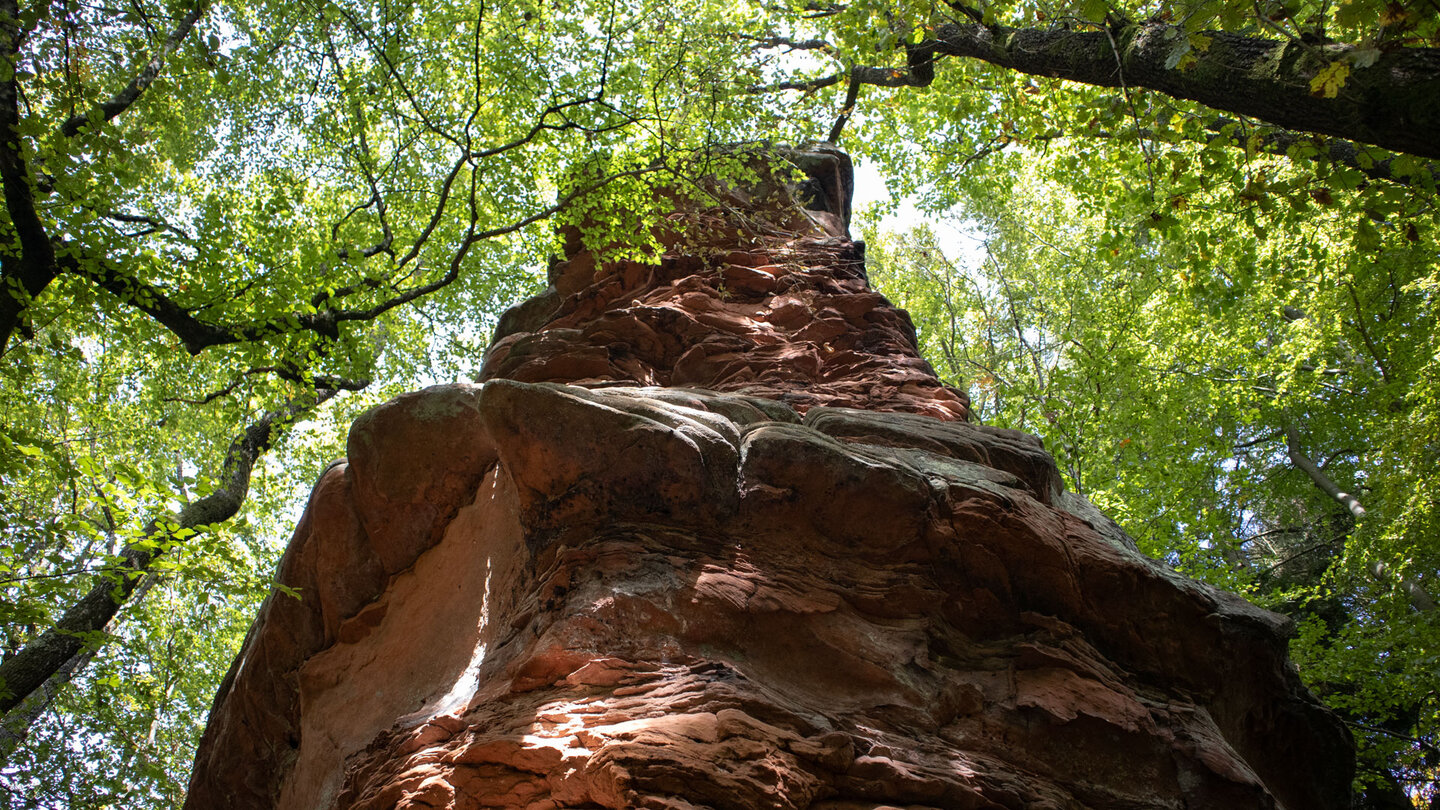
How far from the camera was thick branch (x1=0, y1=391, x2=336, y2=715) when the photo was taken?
27.5 ft

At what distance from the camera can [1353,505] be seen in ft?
54.2

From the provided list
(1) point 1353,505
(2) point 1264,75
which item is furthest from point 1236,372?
(2) point 1264,75

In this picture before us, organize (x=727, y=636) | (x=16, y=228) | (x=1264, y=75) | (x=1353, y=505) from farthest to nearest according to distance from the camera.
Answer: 1. (x=1353, y=505)
2. (x=16, y=228)
3. (x=1264, y=75)
4. (x=727, y=636)

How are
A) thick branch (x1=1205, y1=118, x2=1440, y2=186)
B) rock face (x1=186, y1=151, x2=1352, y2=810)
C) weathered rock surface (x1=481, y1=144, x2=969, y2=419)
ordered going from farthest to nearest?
weathered rock surface (x1=481, y1=144, x2=969, y2=419) → thick branch (x1=1205, y1=118, x2=1440, y2=186) → rock face (x1=186, y1=151, x2=1352, y2=810)

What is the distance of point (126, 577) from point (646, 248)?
24.1ft

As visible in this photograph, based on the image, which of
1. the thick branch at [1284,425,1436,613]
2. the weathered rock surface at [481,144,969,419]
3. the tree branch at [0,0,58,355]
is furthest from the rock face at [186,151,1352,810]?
the thick branch at [1284,425,1436,613]

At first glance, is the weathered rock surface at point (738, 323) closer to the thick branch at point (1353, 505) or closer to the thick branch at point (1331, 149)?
the thick branch at point (1331, 149)

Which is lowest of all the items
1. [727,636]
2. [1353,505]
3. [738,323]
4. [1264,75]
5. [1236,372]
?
[727,636]

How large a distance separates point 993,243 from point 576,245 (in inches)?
574

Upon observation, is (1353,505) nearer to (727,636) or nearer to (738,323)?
(738,323)

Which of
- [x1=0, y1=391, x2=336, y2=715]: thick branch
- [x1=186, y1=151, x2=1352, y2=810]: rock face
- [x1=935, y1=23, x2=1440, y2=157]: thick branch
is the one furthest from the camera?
[x1=0, y1=391, x2=336, y2=715]: thick branch

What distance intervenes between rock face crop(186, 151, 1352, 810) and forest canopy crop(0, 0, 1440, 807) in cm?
212

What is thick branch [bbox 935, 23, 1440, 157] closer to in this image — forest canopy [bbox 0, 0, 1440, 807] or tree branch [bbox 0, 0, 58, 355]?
forest canopy [bbox 0, 0, 1440, 807]

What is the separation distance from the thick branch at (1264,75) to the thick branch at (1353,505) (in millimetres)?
10452
